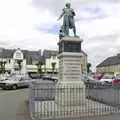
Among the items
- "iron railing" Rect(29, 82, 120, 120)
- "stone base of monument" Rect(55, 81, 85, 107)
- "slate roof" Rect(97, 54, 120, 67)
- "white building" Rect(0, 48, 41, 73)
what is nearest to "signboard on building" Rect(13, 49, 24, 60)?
"white building" Rect(0, 48, 41, 73)

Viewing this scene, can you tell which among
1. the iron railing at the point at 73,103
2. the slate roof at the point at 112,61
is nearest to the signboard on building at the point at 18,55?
the slate roof at the point at 112,61

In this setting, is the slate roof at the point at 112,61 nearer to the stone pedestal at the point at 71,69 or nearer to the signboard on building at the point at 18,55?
the signboard on building at the point at 18,55

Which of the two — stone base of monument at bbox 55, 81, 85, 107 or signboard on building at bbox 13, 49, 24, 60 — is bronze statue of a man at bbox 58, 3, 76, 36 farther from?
signboard on building at bbox 13, 49, 24, 60

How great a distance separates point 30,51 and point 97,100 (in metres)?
91.0

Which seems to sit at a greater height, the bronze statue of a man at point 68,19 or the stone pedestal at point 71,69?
the bronze statue of a man at point 68,19

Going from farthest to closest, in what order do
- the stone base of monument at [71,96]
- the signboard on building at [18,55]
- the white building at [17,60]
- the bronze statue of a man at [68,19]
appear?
1. the signboard on building at [18,55]
2. the white building at [17,60]
3. the bronze statue of a man at [68,19]
4. the stone base of monument at [71,96]

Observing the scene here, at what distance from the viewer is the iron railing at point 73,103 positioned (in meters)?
13.4

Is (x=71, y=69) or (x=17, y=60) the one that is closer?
(x=71, y=69)

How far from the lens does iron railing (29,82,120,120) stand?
13.4 metres

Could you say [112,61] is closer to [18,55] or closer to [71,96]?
[18,55]

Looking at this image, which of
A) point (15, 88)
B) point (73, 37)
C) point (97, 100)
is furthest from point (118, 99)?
point (15, 88)

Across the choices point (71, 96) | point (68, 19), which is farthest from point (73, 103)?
point (68, 19)

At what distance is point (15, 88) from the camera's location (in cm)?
3619

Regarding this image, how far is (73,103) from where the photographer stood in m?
16.3
